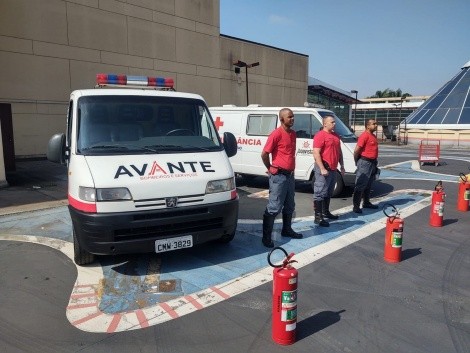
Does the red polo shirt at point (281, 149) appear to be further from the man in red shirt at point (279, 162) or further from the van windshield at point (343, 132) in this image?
the van windshield at point (343, 132)

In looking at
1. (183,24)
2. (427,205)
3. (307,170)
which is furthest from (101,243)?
(183,24)

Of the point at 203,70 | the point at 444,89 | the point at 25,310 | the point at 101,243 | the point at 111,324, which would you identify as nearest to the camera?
the point at 111,324

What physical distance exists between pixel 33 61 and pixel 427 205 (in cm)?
1540

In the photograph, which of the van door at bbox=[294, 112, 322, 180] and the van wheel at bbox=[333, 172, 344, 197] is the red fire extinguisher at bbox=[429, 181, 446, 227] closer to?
the van wheel at bbox=[333, 172, 344, 197]

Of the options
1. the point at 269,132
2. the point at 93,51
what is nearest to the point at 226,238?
the point at 269,132

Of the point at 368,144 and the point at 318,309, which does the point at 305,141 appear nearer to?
the point at 368,144

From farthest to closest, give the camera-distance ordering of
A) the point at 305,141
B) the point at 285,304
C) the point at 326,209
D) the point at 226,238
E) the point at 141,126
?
the point at 305,141 < the point at 326,209 < the point at 226,238 < the point at 141,126 < the point at 285,304

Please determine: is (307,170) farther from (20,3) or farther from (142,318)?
(20,3)

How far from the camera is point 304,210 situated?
8242 mm

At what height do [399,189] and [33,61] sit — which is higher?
[33,61]

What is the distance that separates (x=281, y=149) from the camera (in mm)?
5586

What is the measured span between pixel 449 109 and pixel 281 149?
32075mm

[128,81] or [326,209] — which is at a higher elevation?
[128,81]

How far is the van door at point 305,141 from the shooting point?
9.44 meters
